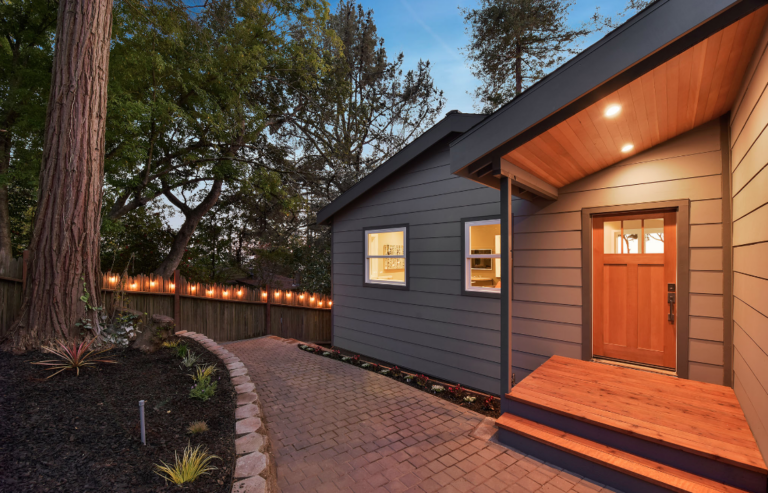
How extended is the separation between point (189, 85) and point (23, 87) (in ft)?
9.69

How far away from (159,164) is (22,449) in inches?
342

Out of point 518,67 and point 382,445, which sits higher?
point 518,67

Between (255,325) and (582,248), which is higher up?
(582,248)

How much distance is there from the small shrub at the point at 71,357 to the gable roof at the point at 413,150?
4.17 meters

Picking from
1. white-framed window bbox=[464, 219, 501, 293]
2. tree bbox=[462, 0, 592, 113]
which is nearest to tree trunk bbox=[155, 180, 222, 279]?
white-framed window bbox=[464, 219, 501, 293]

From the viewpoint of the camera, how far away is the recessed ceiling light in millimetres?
2533

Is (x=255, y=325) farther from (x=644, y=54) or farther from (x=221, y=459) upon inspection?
(x=644, y=54)

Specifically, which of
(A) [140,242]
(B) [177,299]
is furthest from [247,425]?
(A) [140,242]

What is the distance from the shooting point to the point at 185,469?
1847mm

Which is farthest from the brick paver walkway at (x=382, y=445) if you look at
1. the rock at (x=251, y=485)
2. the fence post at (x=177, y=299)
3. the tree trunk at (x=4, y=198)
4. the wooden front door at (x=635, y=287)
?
the tree trunk at (x=4, y=198)

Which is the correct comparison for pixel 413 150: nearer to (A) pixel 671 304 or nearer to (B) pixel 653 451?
(A) pixel 671 304

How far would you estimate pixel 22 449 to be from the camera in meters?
1.84

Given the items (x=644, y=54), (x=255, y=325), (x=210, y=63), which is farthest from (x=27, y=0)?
(x=644, y=54)

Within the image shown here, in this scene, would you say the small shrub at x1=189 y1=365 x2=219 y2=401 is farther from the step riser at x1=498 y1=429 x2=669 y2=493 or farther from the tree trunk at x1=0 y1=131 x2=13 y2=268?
the tree trunk at x1=0 y1=131 x2=13 y2=268
